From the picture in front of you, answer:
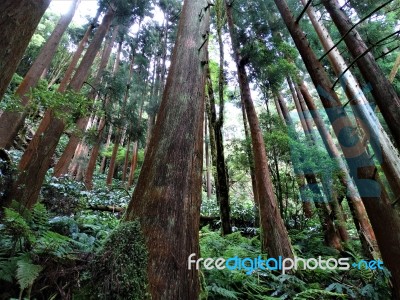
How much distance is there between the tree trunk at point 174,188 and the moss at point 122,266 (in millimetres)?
63

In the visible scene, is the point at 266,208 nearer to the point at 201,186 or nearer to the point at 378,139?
the point at 378,139

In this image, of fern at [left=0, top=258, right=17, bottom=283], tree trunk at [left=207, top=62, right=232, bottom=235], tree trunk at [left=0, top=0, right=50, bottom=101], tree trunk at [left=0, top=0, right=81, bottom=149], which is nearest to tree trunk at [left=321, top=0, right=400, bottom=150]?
tree trunk at [left=207, top=62, right=232, bottom=235]

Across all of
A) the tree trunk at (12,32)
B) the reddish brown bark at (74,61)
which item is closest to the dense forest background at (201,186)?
the tree trunk at (12,32)

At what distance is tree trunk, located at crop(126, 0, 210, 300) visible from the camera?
6.04 ft

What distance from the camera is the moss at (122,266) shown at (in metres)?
1.65

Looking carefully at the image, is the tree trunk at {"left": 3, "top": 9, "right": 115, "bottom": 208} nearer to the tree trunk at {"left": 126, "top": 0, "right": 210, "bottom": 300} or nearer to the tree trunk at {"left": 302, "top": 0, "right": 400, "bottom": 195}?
the tree trunk at {"left": 126, "top": 0, "right": 210, "bottom": 300}

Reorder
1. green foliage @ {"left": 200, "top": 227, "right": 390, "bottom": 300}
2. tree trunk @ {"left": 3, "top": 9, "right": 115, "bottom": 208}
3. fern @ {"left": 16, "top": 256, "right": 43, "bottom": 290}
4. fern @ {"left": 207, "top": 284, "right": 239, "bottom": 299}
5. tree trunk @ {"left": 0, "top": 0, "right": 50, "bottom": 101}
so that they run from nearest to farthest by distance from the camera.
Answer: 1. fern @ {"left": 16, "top": 256, "right": 43, "bottom": 290}
2. tree trunk @ {"left": 0, "top": 0, "right": 50, "bottom": 101}
3. fern @ {"left": 207, "top": 284, "right": 239, "bottom": 299}
4. green foliage @ {"left": 200, "top": 227, "right": 390, "bottom": 300}
5. tree trunk @ {"left": 3, "top": 9, "right": 115, "bottom": 208}

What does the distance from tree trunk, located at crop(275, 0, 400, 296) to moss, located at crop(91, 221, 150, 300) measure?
320 centimetres

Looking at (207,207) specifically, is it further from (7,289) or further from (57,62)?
(57,62)

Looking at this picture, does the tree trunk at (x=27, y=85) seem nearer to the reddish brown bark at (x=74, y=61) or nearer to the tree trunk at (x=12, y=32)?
the reddish brown bark at (x=74, y=61)

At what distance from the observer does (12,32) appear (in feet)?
6.23

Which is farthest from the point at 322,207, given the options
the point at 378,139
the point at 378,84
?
the point at 378,84

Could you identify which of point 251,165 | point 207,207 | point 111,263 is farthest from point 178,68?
point 207,207

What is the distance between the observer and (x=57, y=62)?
20766 millimetres
